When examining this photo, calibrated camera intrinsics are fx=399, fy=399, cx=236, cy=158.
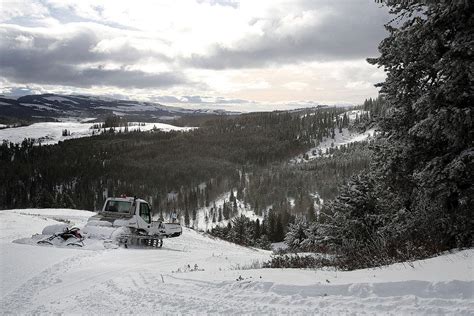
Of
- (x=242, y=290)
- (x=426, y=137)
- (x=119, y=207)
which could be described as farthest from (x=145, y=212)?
(x=426, y=137)

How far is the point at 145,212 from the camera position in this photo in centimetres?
2275

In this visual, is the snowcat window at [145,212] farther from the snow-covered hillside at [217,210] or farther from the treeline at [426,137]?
the snow-covered hillside at [217,210]

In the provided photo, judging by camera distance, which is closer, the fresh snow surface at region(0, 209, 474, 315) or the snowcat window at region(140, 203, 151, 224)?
the fresh snow surface at region(0, 209, 474, 315)

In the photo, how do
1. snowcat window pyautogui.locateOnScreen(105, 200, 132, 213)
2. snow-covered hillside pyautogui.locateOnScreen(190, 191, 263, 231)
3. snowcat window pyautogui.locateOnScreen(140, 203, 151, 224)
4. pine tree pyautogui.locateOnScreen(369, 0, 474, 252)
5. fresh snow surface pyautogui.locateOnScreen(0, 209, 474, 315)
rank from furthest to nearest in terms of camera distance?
snow-covered hillside pyautogui.locateOnScreen(190, 191, 263, 231) → snowcat window pyautogui.locateOnScreen(140, 203, 151, 224) → snowcat window pyautogui.locateOnScreen(105, 200, 132, 213) → pine tree pyautogui.locateOnScreen(369, 0, 474, 252) → fresh snow surface pyautogui.locateOnScreen(0, 209, 474, 315)

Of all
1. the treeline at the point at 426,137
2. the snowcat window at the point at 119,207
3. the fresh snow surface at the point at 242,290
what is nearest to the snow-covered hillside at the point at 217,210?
the snowcat window at the point at 119,207

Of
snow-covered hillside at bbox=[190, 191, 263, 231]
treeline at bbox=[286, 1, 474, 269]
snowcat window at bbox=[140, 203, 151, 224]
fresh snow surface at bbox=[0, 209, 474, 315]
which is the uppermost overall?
treeline at bbox=[286, 1, 474, 269]

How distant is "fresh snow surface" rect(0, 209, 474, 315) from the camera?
7.00 meters

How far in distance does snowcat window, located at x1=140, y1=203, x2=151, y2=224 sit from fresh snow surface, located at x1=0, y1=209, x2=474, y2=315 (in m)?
9.40

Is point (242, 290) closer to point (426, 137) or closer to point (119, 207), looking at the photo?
point (426, 137)

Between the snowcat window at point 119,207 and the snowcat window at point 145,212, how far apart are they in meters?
0.70

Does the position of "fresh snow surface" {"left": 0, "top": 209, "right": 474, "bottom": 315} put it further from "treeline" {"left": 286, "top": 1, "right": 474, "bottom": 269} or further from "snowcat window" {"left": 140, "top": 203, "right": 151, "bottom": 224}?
"snowcat window" {"left": 140, "top": 203, "right": 151, "bottom": 224}

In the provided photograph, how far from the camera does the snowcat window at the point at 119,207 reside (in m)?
22.2

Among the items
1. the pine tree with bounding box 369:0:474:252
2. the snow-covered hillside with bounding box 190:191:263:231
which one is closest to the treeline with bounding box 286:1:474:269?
the pine tree with bounding box 369:0:474:252

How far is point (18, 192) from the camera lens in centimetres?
16812
